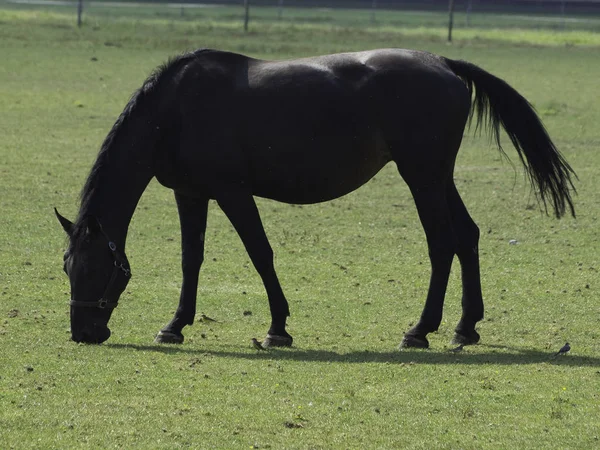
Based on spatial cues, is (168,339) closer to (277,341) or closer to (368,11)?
(277,341)

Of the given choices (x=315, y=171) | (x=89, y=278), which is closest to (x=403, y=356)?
(x=315, y=171)

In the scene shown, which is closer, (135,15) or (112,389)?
(112,389)

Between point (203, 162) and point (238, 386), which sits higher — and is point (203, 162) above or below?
above

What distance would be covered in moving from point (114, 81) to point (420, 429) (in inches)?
893

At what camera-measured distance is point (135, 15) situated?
5438 centimetres

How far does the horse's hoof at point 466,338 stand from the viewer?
9.09m

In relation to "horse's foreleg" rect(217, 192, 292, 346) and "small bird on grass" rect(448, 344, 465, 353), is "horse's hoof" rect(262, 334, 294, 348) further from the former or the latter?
"small bird on grass" rect(448, 344, 465, 353)

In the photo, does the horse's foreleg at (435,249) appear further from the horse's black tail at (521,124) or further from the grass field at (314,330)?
the horse's black tail at (521,124)

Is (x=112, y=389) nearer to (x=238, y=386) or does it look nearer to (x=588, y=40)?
(x=238, y=386)

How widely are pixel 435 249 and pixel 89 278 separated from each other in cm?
257

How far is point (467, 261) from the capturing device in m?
9.36

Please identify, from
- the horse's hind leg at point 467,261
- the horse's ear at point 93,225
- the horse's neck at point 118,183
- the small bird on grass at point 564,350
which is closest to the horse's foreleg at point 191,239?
the horse's neck at point 118,183

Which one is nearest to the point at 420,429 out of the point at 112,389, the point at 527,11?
the point at 112,389

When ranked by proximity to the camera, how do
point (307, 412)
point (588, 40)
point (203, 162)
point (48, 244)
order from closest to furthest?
point (307, 412), point (203, 162), point (48, 244), point (588, 40)
